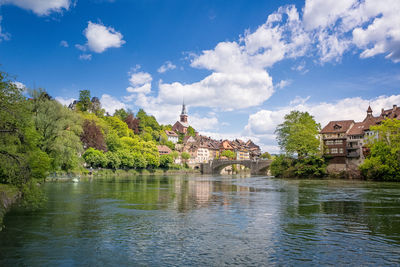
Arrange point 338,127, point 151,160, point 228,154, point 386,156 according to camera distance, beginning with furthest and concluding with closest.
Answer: point 228,154, point 151,160, point 338,127, point 386,156

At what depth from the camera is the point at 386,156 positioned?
64.4 m

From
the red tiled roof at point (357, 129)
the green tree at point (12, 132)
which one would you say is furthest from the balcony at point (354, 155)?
the green tree at point (12, 132)

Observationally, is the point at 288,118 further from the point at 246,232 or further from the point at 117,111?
the point at 117,111

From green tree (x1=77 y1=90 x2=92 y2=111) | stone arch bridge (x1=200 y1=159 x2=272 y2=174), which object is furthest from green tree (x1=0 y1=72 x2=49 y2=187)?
green tree (x1=77 y1=90 x2=92 y2=111)

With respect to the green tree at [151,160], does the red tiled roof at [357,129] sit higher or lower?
higher

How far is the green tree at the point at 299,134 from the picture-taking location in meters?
81.1

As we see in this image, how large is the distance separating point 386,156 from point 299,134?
69.2ft

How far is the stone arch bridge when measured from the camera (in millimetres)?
113094

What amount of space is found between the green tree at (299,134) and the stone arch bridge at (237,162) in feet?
79.5

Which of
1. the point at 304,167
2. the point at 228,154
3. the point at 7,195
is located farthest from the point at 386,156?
the point at 228,154

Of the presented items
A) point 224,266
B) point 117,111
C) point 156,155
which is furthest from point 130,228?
point 117,111

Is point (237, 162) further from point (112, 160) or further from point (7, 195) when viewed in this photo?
point (7, 195)

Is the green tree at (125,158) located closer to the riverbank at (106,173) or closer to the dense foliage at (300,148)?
the riverbank at (106,173)

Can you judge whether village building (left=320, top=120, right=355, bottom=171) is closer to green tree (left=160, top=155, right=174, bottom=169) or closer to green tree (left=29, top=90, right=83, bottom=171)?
green tree (left=160, top=155, right=174, bottom=169)
